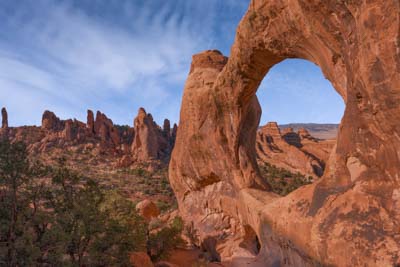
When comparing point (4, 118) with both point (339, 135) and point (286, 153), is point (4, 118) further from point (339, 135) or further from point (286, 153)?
point (339, 135)

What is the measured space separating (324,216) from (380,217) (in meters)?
1.05

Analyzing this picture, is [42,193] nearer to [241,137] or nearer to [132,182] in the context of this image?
[241,137]

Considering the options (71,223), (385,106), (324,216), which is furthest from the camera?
(71,223)

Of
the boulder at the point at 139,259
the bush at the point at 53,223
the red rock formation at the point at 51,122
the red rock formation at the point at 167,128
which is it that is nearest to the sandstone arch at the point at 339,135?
the boulder at the point at 139,259

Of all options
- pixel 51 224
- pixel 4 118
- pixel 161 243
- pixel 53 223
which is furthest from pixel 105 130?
pixel 53 223

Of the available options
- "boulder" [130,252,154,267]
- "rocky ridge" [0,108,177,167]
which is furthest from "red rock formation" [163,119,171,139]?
"boulder" [130,252,154,267]

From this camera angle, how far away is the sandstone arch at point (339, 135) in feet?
12.8

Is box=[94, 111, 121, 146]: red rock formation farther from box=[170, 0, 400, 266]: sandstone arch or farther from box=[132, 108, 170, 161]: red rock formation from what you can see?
box=[170, 0, 400, 266]: sandstone arch

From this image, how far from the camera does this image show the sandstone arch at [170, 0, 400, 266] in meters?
3.91

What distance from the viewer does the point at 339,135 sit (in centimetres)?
539

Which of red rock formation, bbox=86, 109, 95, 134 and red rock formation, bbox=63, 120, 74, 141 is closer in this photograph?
red rock formation, bbox=63, 120, 74, 141

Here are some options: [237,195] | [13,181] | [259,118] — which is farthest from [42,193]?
[259,118]

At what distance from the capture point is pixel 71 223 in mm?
8602

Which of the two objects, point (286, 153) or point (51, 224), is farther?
point (286, 153)
